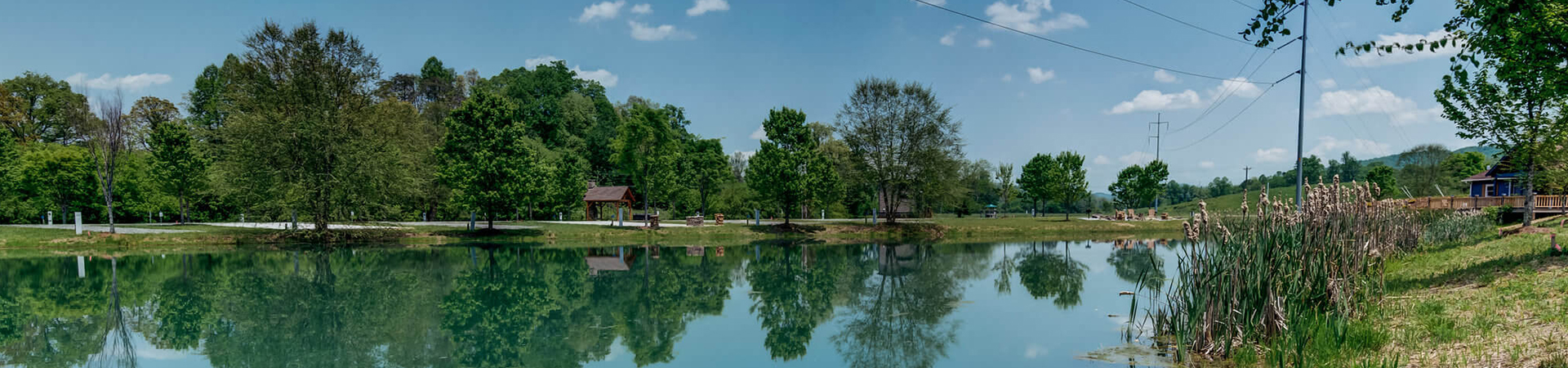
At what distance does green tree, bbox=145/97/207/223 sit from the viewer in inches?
1495

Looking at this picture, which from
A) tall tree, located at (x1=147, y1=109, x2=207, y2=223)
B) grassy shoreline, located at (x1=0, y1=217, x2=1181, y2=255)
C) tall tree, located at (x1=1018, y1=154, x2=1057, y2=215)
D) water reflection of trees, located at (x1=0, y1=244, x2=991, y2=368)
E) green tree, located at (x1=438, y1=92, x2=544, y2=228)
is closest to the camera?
water reflection of trees, located at (x1=0, y1=244, x2=991, y2=368)

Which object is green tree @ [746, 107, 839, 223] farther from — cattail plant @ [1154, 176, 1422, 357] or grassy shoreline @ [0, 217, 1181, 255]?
cattail plant @ [1154, 176, 1422, 357]

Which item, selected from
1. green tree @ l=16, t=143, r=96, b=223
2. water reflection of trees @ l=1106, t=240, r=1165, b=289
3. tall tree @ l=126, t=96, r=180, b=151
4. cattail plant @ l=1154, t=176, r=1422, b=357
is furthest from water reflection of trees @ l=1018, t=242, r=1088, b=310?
tall tree @ l=126, t=96, r=180, b=151

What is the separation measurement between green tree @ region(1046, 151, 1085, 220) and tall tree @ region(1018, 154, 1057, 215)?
136 mm

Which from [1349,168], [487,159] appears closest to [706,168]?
[487,159]

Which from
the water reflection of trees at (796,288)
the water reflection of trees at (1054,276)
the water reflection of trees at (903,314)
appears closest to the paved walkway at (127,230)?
the water reflection of trees at (796,288)

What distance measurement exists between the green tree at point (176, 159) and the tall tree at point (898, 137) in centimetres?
3685

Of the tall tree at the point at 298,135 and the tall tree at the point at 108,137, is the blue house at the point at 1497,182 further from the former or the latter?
the tall tree at the point at 108,137

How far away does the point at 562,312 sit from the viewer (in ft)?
48.0

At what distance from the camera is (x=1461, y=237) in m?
18.8

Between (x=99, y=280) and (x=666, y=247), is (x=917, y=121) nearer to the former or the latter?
(x=666, y=247)

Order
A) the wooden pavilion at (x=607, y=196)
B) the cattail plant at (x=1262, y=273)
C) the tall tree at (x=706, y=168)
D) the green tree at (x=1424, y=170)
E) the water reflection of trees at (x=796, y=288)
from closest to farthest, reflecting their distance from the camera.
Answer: the cattail plant at (x=1262, y=273) → the water reflection of trees at (x=796, y=288) → the wooden pavilion at (x=607, y=196) → the tall tree at (x=706, y=168) → the green tree at (x=1424, y=170)

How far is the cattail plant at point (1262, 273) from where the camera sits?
8492mm

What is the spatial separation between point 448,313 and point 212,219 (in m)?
43.6
